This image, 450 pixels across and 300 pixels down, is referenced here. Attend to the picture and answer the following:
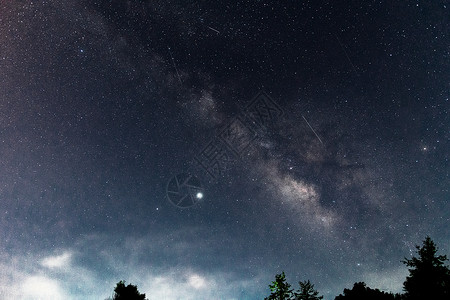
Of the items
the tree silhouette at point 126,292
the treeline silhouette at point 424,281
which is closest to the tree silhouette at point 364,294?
the treeline silhouette at point 424,281

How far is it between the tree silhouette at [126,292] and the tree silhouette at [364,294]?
18016 millimetres

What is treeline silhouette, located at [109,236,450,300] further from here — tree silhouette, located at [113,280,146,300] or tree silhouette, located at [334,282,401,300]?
tree silhouette, located at [334,282,401,300]

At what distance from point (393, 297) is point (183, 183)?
2214cm

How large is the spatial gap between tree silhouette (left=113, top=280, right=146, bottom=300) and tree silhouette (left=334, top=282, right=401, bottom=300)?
18.0 metres

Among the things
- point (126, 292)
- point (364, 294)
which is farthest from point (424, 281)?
point (126, 292)

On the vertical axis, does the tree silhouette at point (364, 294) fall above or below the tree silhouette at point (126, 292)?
below

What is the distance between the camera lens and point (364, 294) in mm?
22750

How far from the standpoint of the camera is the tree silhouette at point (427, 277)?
14880 millimetres

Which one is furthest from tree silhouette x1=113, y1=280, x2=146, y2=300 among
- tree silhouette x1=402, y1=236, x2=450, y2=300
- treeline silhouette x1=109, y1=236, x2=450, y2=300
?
tree silhouette x1=402, y1=236, x2=450, y2=300

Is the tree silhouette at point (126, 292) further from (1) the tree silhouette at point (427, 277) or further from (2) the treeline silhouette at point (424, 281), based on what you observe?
(1) the tree silhouette at point (427, 277)

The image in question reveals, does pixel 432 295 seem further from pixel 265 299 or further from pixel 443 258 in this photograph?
pixel 265 299

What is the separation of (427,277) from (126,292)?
18280 millimetres

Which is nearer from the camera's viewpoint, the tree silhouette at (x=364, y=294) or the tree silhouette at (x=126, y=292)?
the tree silhouette at (x=126, y=292)

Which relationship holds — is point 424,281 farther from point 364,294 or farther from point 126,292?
point 126,292
